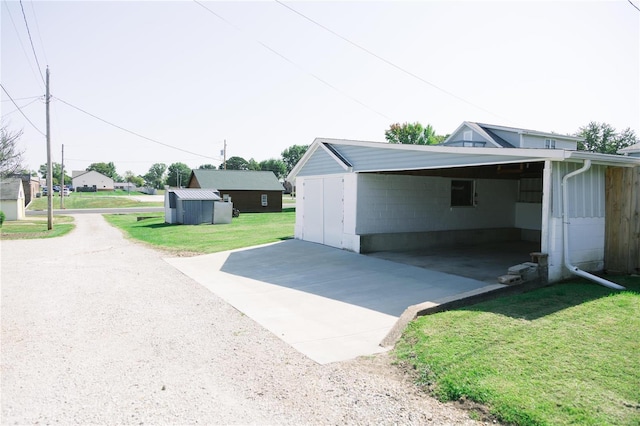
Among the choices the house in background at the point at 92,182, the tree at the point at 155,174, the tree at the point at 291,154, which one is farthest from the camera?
the tree at the point at 155,174

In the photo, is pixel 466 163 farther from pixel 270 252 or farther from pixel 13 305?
pixel 13 305

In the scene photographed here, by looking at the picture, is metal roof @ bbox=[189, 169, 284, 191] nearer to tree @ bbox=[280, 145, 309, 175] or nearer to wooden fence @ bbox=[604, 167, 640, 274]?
wooden fence @ bbox=[604, 167, 640, 274]

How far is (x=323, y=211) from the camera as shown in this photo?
47.5 ft

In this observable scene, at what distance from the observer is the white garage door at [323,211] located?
44.6 feet

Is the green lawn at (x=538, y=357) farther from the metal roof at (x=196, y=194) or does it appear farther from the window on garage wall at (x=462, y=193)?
the metal roof at (x=196, y=194)

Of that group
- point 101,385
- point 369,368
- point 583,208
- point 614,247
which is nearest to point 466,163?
point 583,208

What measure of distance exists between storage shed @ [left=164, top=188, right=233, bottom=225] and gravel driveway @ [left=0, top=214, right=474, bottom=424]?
1684 centimetres

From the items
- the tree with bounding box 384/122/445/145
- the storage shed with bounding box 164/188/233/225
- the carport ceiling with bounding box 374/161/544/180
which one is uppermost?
the tree with bounding box 384/122/445/145

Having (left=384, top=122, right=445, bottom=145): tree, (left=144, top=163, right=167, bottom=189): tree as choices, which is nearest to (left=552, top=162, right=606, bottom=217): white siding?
(left=384, top=122, right=445, bottom=145): tree

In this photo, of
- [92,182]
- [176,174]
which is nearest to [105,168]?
[92,182]

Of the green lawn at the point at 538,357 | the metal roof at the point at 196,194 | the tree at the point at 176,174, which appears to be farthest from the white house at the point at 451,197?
the tree at the point at 176,174

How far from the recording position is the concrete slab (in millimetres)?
5863

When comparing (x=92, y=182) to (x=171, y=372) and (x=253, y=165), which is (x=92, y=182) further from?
(x=171, y=372)

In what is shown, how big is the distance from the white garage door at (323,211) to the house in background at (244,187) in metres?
20.2
